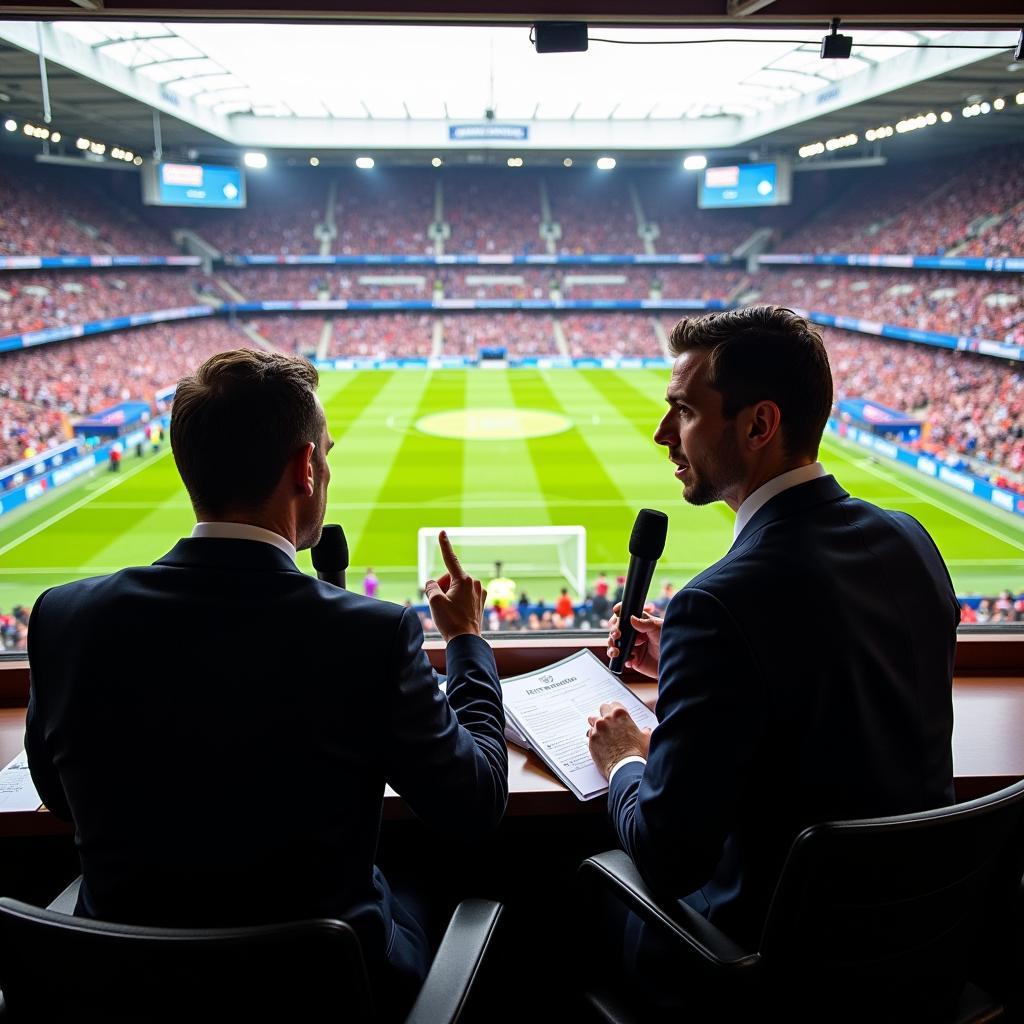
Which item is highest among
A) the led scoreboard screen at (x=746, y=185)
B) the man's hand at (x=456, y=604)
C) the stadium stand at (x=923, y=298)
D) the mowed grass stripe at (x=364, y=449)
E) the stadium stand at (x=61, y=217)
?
the led scoreboard screen at (x=746, y=185)

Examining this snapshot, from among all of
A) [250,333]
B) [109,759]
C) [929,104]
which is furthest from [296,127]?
[109,759]

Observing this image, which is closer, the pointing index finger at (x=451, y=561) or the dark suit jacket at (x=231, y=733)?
the dark suit jacket at (x=231, y=733)

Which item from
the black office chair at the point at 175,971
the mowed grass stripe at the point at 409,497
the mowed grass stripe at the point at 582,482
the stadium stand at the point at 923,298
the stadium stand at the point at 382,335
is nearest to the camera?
the black office chair at the point at 175,971

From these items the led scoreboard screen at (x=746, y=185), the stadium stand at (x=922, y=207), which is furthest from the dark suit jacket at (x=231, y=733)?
the led scoreboard screen at (x=746, y=185)

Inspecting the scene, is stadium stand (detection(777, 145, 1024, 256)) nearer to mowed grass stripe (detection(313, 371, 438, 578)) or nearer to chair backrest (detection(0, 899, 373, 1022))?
mowed grass stripe (detection(313, 371, 438, 578))

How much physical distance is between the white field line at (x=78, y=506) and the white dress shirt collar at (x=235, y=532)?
8958mm

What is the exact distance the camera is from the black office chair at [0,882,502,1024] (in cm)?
79

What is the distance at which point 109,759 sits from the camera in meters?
0.97

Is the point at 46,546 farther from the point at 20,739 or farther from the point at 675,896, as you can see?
the point at 675,896

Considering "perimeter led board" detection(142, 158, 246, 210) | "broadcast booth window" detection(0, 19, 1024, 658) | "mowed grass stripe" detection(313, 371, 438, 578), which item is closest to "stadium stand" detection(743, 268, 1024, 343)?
"broadcast booth window" detection(0, 19, 1024, 658)

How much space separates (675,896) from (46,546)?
10580 mm

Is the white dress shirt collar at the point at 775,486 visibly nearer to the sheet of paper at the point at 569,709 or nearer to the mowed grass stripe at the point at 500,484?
the sheet of paper at the point at 569,709

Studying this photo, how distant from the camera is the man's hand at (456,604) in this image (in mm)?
1386

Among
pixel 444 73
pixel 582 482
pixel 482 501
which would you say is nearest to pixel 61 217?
pixel 444 73
